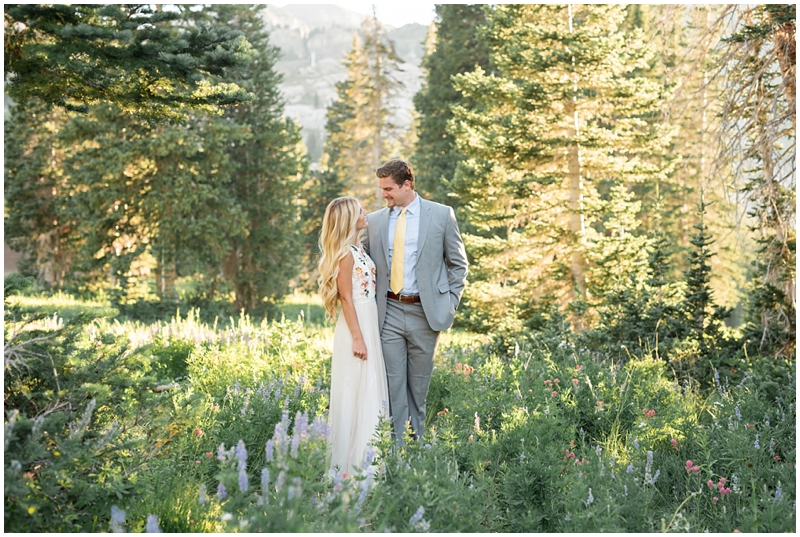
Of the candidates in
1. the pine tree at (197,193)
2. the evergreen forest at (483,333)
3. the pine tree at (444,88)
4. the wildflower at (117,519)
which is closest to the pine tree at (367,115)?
the pine tree at (444,88)

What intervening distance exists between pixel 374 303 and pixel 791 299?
195 inches

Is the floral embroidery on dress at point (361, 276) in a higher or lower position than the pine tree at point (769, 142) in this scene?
lower

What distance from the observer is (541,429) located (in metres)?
3.90

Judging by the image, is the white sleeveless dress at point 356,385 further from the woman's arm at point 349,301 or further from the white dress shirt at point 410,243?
the white dress shirt at point 410,243

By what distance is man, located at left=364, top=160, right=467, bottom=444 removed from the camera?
14.5ft

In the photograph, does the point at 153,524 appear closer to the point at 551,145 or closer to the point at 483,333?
the point at 551,145

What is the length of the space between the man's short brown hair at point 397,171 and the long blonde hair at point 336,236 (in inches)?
13.5

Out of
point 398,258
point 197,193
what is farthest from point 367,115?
point 398,258

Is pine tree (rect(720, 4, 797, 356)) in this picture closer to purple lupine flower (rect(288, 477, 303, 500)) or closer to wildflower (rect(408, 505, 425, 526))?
wildflower (rect(408, 505, 425, 526))

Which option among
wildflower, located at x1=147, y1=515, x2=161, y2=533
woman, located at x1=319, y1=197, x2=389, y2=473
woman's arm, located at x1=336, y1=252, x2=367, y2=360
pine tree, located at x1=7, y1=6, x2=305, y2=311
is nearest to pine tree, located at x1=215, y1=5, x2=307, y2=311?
pine tree, located at x1=7, y1=6, x2=305, y2=311

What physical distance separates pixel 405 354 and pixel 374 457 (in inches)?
44.4

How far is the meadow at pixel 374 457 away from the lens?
269 cm

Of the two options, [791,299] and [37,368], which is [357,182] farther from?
[37,368]

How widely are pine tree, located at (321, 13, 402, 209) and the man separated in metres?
23.4
